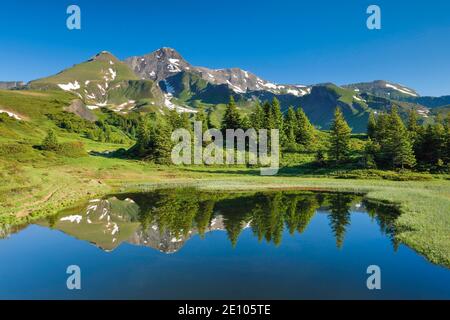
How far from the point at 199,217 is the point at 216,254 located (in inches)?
532

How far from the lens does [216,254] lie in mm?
26562

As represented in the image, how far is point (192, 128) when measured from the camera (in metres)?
111

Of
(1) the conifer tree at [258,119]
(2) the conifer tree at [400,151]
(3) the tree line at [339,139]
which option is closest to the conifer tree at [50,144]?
(3) the tree line at [339,139]

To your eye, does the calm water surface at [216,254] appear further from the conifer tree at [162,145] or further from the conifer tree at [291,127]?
the conifer tree at [291,127]

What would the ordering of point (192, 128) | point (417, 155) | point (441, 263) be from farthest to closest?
1. point (192, 128)
2. point (417, 155)
3. point (441, 263)

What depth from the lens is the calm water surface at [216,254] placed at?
1920 centimetres

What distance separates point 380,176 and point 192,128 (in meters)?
59.1

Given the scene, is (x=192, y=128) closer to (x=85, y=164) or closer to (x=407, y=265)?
(x=85, y=164)

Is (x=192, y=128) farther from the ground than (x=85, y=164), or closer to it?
farther from the ground

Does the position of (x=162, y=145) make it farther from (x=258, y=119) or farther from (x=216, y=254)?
(x=216, y=254)

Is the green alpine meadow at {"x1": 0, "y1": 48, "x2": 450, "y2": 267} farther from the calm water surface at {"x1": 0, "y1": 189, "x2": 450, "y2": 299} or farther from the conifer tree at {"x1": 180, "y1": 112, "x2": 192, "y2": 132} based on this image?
the calm water surface at {"x1": 0, "y1": 189, "x2": 450, "y2": 299}

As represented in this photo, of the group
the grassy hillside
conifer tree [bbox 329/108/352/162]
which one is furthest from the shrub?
conifer tree [bbox 329/108/352/162]

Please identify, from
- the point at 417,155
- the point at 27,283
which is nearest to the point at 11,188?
the point at 27,283

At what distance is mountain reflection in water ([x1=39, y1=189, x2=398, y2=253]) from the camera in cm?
3198
